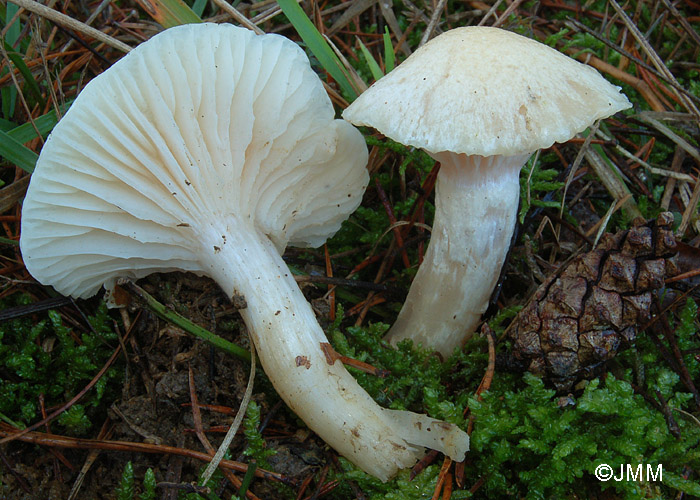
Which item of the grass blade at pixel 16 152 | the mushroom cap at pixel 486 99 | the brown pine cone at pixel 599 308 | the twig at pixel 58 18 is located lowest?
the brown pine cone at pixel 599 308

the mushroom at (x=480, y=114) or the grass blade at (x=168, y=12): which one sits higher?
the grass blade at (x=168, y=12)

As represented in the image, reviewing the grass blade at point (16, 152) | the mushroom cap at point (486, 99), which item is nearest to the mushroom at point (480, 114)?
the mushroom cap at point (486, 99)

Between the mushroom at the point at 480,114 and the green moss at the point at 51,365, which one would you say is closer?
the mushroom at the point at 480,114

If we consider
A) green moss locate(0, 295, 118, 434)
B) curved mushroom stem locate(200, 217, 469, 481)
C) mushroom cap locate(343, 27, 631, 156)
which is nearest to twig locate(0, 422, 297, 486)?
green moss locate(0, 295, 118, 434)

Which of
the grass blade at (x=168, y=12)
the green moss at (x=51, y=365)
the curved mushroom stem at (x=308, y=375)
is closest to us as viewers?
the curved mushroom stem at (x=308, y=375)

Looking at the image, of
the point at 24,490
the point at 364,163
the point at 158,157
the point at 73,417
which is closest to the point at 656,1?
the point at 364,163

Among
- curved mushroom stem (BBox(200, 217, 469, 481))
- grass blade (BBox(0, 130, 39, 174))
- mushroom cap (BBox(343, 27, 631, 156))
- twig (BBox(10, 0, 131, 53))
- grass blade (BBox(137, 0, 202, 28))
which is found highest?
twig (BBox(10, 0, 131, 53))

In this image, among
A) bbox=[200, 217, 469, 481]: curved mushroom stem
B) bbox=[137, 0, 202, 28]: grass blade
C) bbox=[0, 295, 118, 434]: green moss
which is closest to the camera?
bbox=[200, 217, 469, 481]: curved mushroom stem

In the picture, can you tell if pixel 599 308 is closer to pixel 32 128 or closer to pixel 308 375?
pixel 308 375

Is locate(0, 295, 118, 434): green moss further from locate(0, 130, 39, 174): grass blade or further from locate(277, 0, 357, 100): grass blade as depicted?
locate(277, 0, 357, 100): grass blade

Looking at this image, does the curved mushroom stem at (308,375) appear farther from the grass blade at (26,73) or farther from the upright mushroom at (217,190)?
the grass blade at (26,73)
